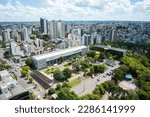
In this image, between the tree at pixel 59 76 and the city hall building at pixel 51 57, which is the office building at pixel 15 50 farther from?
the tree at pixel 59 76

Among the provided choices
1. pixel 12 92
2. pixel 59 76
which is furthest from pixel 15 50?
pixel 12 92

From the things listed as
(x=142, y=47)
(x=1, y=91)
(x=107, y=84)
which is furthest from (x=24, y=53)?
(x=142, y=47)

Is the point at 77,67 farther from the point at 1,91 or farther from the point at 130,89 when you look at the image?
the point at 1,91

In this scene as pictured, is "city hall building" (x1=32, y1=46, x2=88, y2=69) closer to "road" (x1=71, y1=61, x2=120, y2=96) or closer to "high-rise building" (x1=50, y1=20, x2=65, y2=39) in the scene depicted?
"road" (x1=71, y1=61, x2=120, y2=96)

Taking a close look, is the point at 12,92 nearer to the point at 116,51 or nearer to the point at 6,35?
the point at 116,51

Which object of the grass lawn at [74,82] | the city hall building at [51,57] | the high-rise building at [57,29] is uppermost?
the high-rise building at [57,29]

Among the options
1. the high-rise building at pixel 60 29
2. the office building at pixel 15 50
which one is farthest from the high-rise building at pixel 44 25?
the office building at pixel 15 50

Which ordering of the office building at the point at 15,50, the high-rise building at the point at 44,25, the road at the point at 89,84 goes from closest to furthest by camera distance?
the road at the point at 89,84, the office building at the point at 15,50, the high-rise building at the point at 44,25

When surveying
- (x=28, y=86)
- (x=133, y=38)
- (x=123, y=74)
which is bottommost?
(x=28, y=86)
